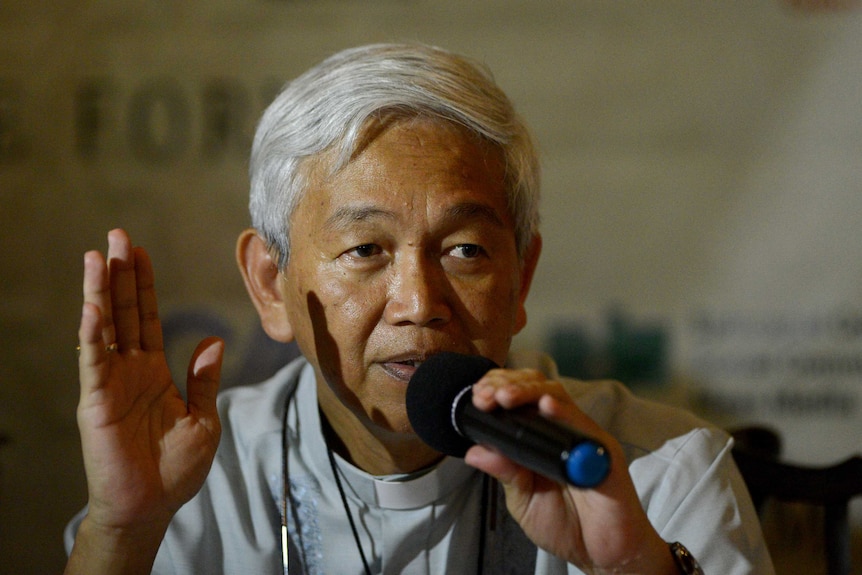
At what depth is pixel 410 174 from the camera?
1328 millimetres

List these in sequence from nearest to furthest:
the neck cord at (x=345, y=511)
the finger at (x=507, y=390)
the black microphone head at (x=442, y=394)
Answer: the finger at (x=507, y=390) → the black microphone head at (x=442, y=394) → the neck cord at (x=345, y=511)

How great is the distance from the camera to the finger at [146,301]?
1303mm

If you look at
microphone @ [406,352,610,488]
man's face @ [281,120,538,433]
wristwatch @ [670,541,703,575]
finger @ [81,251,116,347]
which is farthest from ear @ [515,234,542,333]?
finger @ [81,251,116,347]

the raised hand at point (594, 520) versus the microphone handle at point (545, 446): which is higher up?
the microphone handle at point (545, 446)

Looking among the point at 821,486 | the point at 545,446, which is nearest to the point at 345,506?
the point at 545,446

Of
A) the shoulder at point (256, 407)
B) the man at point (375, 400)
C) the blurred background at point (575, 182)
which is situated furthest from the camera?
the blurred background at point (575, 182)

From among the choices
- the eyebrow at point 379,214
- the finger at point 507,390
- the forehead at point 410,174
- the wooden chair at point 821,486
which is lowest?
the wooden chair at point 821,486

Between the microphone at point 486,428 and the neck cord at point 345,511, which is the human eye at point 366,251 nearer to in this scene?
the microphone at point 486,428

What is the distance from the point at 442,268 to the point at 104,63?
164cm

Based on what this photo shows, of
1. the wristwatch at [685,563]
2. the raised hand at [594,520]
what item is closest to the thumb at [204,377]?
the raised hand at [594,520]

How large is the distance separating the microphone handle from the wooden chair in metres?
1.08

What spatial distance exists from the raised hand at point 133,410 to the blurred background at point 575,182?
1.18 metres

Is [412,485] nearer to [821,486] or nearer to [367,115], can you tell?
[367,115]

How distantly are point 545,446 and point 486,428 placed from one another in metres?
0.11
